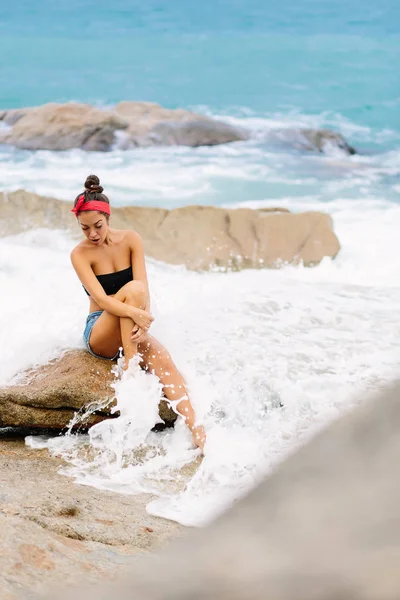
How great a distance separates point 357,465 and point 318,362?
346 cm

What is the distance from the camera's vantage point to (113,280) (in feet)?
11.0

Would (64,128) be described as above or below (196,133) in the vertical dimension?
above

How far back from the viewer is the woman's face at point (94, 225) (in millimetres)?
3182

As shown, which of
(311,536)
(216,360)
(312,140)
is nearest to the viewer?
(311,536)

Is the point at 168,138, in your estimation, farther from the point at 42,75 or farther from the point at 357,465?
the point at 357,465

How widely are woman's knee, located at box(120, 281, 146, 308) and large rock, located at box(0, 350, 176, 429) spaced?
0.34m

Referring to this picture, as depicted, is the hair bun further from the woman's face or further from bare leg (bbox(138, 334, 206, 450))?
bare leg (bbox(138, 334, 206, 450))

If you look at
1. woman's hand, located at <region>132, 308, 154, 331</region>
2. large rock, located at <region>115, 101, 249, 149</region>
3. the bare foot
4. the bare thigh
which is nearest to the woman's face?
the bare thigh

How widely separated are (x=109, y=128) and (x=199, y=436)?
11261 millimetres

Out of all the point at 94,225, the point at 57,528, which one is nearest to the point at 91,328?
the point at 94,225

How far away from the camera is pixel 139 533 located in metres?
2.23

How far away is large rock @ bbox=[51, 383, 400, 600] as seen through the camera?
53 centimetres

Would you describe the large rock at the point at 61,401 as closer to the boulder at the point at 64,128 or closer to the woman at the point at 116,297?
the woman at the point at 116,297

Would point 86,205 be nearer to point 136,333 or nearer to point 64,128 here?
point 136,333
